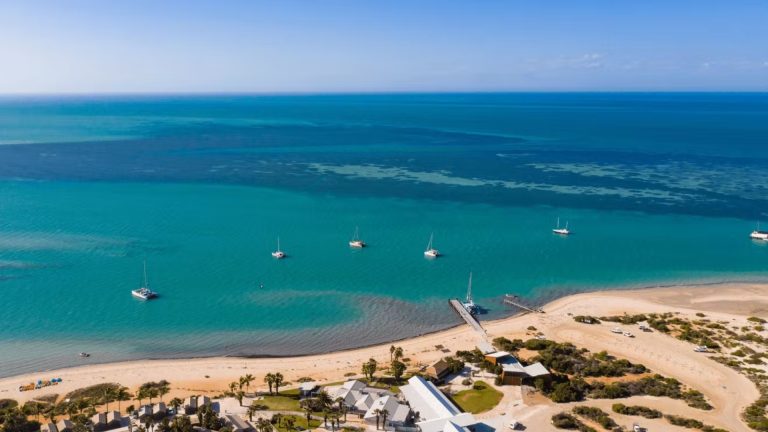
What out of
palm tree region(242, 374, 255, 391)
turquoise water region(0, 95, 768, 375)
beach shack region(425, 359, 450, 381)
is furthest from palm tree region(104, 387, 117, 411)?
beach shack region(425, 359, 450, 381)

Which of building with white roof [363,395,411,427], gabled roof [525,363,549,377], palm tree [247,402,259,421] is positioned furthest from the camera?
gabled roof [525,363,549,377]

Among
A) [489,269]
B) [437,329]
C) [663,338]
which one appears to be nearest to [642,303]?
[663,338]

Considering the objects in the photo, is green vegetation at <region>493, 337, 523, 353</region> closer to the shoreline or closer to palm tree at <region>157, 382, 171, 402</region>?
the shoreline

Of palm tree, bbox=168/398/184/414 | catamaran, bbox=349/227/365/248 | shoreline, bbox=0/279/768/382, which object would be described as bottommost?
shoreline, bbox=0/279/768/382

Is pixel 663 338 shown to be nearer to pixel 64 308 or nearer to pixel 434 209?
pixel 434 209

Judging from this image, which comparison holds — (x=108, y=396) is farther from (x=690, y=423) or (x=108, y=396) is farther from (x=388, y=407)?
(x=690, y=423)

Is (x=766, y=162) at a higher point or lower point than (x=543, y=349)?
higher

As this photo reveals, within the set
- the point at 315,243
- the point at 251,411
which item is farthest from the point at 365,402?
the point at 315,243
